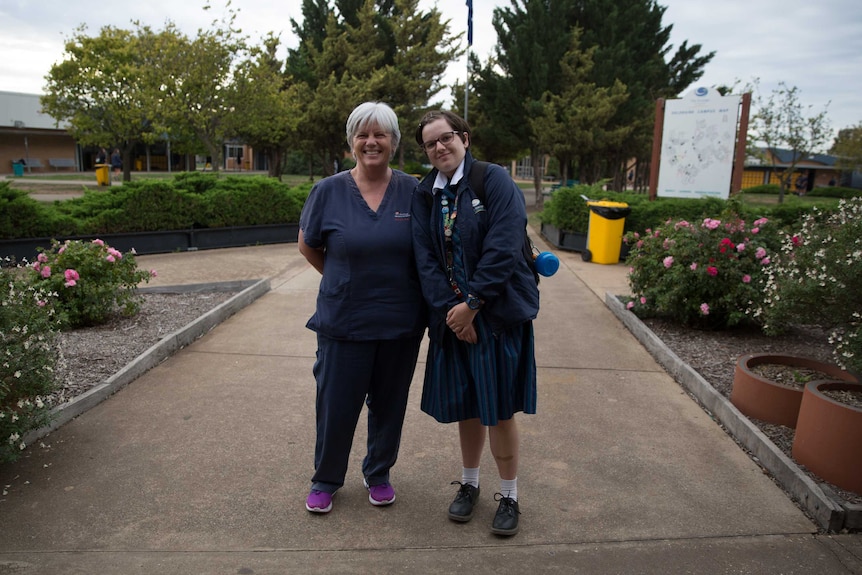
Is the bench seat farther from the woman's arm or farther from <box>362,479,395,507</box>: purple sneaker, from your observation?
<box>362,479,395,507</box>: purple sneaker

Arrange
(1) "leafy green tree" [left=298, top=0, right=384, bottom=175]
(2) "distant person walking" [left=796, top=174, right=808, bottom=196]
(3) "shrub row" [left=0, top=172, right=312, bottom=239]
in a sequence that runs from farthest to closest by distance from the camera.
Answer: (2) "distant person walking" [left=796, top=174, right=808, bottom=196]
(1) "leafy green tree" [left=298, top=0, right=384, bottom=175]
(3) "shrub row" [left=0, top=172, right=312, bottom=239]

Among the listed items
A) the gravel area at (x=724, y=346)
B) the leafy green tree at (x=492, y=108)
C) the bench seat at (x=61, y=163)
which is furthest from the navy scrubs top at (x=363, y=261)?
the bench seat at (x=61, y=163)

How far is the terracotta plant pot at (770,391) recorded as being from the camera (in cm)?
392

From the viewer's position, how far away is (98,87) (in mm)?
25344

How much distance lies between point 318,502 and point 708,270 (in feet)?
14.0

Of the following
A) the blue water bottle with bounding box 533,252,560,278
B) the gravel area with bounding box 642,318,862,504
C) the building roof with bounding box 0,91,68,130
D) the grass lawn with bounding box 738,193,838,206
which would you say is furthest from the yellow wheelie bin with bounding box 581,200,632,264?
the building roof with bounding box 0,91,68,130

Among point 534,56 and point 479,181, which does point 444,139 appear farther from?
point 534,56

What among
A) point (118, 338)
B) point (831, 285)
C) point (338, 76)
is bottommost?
point (118, 338)

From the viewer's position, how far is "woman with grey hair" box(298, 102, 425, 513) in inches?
112

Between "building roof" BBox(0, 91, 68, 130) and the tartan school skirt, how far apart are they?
4091 centimetres

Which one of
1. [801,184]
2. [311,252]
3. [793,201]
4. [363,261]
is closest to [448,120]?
[363,261]

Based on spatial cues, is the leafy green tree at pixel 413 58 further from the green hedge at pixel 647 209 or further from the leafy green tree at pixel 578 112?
the green hedge at pixel 647 209

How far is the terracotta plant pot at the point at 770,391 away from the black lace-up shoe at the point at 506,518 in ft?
6.33

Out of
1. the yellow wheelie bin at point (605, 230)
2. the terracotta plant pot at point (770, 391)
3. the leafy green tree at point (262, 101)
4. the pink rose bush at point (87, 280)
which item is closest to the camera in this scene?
the terracotta plant pot at point (770, 391)
